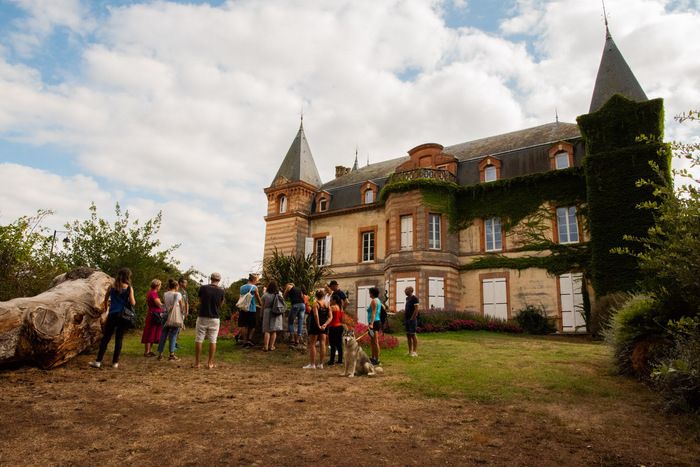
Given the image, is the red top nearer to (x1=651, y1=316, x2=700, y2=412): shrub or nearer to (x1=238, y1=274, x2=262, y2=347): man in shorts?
(x1=238, y1=274, x2=262, y2=347): man in shorts

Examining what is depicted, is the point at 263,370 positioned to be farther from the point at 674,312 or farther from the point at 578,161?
the point at 578,161

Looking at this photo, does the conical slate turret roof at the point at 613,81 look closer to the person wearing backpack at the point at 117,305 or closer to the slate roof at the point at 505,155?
the slate roof at the point at 505,155

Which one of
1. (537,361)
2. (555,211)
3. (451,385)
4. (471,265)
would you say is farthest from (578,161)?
(451,385)

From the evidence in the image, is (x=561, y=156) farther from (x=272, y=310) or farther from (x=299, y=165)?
(x=272, y=310)

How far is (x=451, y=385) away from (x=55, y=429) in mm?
5113

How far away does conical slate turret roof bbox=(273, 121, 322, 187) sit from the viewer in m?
27.1

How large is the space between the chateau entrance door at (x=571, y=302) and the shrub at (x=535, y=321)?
1.92 feet

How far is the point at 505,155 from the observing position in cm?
2162

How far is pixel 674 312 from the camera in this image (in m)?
6.61

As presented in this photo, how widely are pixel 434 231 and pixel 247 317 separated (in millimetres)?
12416

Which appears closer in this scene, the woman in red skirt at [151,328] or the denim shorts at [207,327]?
the denim shorts at [207,327]

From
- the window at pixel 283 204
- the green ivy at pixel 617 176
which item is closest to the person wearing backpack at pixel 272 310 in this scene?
the green ivy at pixel 617 176

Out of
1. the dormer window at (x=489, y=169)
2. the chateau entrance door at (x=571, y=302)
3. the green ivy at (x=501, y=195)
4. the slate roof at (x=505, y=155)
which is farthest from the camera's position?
the dormer window at (x=489, y=169)

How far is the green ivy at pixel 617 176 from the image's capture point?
16.1 m
